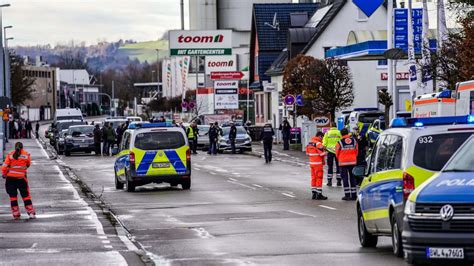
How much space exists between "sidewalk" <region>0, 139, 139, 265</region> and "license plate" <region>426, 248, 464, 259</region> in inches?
192

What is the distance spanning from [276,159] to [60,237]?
3400 centimetres

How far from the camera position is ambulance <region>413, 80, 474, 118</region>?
92.3 ft

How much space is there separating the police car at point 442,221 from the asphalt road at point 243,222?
2.39 meters

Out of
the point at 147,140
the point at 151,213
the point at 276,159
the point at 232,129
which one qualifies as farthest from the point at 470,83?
the point at 232,129

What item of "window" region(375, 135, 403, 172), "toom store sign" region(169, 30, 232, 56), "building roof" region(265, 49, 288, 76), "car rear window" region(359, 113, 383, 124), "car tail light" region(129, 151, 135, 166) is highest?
"toom store sign" region(169, 30, 232, 56)

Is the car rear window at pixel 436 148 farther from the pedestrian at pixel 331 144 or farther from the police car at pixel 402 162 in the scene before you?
the pedestrian at pixel 331 144

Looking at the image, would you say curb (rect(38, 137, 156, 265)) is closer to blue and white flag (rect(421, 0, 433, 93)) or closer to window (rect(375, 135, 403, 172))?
window (rect(375, 135, 403, 172))

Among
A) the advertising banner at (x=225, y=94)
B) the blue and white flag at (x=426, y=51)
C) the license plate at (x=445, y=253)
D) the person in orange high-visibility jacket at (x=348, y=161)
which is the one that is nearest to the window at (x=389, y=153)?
the license plate at (x=445, y=253)

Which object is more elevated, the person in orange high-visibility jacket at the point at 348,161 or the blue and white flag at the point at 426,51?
the blue and white flag at the point at 426,51

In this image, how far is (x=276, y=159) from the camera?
5462 centimetres

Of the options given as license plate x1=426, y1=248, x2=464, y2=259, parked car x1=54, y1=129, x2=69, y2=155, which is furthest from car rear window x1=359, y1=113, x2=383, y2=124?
license plate x1=426, y1=248, x2=464, y2=259

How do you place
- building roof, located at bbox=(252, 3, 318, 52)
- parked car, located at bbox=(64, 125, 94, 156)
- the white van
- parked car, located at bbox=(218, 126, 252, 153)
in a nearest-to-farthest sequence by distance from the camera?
parked car, located at bbox=(218, 126, 252, 153) → parked car, located at bbox=(64, 125, 94, 156) → the white van → building roof, located at bbox=(252, 3, 318, 52)

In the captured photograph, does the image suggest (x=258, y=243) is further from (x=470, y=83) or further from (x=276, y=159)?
(x=276, y=159)

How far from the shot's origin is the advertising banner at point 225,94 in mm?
87125
